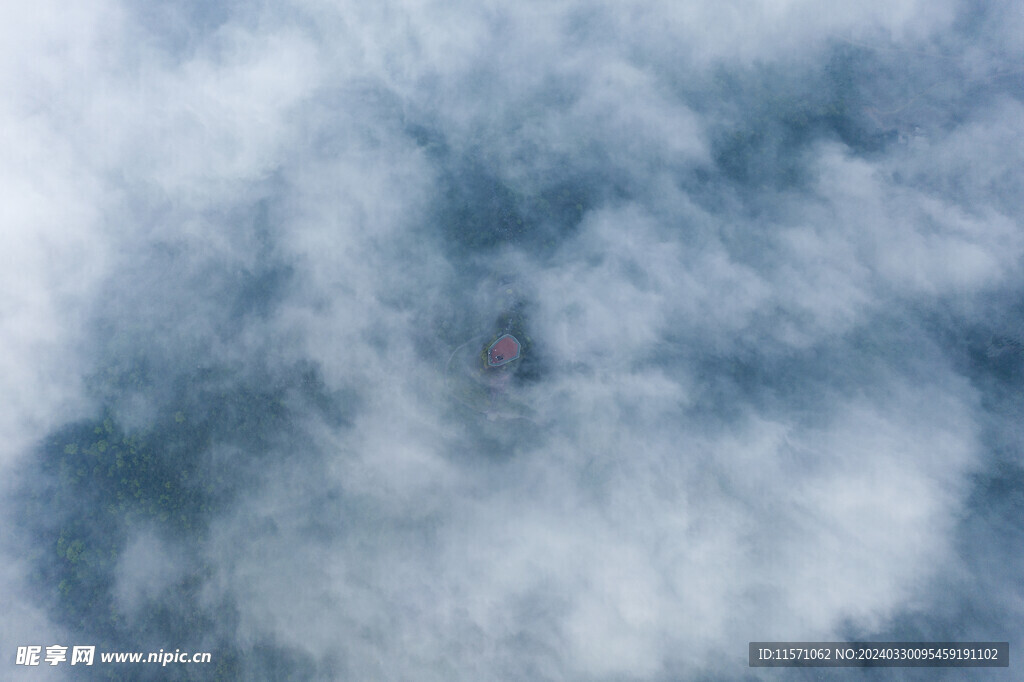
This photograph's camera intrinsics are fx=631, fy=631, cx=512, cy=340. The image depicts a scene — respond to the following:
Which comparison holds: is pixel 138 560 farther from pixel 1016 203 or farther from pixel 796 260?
pixel 1016 203

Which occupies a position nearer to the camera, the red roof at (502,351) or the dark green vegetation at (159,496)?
the dark green vegetation at (159,496)

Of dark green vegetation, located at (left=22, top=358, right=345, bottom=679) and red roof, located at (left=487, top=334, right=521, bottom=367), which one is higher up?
red roof, located at (left=487, top=334, right=521, bottom=367)

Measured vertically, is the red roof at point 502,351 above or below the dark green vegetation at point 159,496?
above

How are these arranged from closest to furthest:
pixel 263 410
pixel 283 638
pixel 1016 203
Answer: pixel 283 638, pixel 263 410, pixel 1016 203

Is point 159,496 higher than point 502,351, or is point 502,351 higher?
point 502,351

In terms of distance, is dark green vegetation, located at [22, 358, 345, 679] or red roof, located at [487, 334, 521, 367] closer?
dark green vegetation, located at [22, 358, 345, 679]

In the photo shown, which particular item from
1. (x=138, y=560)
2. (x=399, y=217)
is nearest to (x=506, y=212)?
(x=399, y=217)

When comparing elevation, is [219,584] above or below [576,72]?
below

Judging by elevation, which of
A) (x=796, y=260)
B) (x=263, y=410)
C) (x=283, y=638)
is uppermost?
(x=796, y=260)
